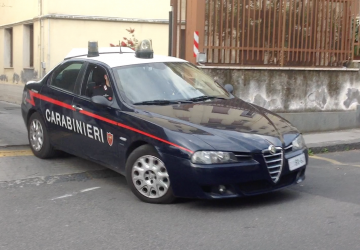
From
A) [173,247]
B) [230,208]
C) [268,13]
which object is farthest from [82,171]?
[268,13]

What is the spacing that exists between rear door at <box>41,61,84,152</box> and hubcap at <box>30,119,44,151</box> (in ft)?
0.89

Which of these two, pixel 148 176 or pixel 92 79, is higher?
pixel 92 79

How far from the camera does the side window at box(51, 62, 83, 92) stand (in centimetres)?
737

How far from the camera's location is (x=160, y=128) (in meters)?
5.80

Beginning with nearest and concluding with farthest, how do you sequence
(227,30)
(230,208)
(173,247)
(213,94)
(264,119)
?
(173,247) < (230,208) < (264,119) < (213,94) < (227,30)

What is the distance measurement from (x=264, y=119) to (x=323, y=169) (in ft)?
7.13

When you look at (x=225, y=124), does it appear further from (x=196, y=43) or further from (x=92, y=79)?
(x=196, y=43)

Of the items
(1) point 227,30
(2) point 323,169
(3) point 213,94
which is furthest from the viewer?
(1) point 227,30

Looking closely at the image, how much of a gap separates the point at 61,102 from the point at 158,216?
255 cm

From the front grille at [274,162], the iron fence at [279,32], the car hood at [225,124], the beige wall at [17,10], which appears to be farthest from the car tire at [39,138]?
the beige wall at [17,10]

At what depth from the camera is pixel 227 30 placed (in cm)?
1055

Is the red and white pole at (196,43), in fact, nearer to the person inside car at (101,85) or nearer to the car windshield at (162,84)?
the car windshield at (162,84)

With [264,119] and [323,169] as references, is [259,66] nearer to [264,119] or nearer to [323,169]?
[323,169]

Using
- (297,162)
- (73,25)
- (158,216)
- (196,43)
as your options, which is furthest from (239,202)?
(73,25)
